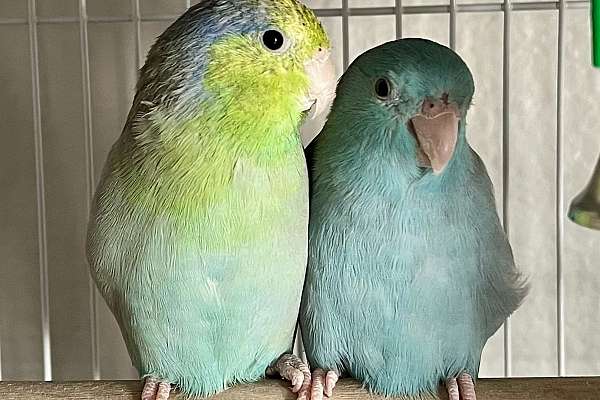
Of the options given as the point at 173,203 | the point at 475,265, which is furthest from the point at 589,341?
the point at 173,203

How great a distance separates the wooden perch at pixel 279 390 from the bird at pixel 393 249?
0.08 feet

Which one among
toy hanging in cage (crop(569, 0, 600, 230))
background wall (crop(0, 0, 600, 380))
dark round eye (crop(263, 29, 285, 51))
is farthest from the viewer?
background wall (crop(0, 0, 600, 380))

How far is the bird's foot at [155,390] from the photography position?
3.19 ft

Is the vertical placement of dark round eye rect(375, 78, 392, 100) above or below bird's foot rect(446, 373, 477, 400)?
above

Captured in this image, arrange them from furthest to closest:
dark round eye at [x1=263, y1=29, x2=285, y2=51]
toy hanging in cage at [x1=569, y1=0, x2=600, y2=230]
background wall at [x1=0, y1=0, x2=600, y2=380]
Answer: background wall at [x1=0, y1=0, x2=600, y2=380] < dark round eye at [x1=263, y1=29, x2=285, y2=51] < toy hanging in cage at [x1=569, y1=0, x2=600, y2=230]

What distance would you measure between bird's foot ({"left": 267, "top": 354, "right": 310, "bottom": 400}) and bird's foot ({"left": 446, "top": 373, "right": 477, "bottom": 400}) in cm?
16

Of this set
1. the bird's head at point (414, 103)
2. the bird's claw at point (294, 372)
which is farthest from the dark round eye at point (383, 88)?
the bird's claw at point (294, 372)

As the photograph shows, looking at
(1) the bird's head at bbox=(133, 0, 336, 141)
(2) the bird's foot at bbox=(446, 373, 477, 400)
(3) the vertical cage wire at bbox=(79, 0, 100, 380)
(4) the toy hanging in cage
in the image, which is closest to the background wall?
(3) the vertical cage wire at bbox=(79, 0, 100, 380)

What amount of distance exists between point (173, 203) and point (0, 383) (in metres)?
0.28

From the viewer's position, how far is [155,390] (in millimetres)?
983

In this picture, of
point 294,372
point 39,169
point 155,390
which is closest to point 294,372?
point 294,372

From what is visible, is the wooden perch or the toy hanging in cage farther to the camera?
the wooden perch

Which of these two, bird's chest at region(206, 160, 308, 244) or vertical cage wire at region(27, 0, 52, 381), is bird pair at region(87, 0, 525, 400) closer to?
bird's chest at region(206, 160, 308, 244)

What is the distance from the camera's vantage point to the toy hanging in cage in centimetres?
64
